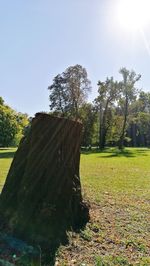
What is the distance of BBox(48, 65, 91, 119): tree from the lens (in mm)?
43094

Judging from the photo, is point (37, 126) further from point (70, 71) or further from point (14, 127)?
point (14, 127)

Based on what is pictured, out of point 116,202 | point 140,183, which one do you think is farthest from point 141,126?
point 116,202

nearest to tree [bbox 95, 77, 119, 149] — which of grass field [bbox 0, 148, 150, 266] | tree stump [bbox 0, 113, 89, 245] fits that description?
grass field [bbox 0, 148, 150, 266]

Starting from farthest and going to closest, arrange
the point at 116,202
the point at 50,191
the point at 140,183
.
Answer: the point at 140,183 < the point at 116,202 < the point at 50,191

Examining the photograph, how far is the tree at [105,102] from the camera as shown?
136 feet

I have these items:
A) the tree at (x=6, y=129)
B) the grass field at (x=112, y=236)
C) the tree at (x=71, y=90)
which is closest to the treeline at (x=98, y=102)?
the tree at (x=71, y=90)

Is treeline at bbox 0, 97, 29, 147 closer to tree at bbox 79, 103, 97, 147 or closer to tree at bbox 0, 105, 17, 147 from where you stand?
tree at bbox 0, 105, 17, 147

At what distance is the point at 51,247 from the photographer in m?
4.19

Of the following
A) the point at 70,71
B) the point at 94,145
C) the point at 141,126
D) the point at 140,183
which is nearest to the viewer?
the point at 140,183

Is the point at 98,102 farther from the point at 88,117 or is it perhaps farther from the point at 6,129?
the point at 6,129

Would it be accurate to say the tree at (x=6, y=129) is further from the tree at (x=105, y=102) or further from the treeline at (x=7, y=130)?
the tree at (x=105, y=102)

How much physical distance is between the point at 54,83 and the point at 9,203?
137 ft

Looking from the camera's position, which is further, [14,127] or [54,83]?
[14,127]

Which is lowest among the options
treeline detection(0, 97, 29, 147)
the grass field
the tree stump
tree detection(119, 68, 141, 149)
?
the grass field
